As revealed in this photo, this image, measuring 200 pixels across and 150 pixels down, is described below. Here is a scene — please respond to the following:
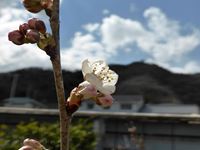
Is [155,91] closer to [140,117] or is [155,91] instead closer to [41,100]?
[41,100]

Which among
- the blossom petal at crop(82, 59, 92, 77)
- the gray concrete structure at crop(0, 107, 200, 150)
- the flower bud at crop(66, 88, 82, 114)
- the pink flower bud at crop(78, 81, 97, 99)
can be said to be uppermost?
the blossom petal at crop(82, 59, 92, 77)

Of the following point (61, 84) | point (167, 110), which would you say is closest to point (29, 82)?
point (167, 110)

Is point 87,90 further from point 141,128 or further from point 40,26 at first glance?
point 141,128

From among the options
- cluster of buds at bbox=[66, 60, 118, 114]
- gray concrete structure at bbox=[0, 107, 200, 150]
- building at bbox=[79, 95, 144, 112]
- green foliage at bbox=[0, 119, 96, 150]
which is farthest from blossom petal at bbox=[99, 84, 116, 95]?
building at bbox=[79, 95, 144, 112]

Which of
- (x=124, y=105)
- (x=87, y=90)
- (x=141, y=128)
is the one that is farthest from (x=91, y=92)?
(x=124, y=105)

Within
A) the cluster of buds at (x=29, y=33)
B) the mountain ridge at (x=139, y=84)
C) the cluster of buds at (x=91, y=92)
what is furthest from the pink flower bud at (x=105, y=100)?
the mountain ridge at (x=139, y=84)

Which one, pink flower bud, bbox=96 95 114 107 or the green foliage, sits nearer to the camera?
pink flower bud, bbox=96 95 114 107

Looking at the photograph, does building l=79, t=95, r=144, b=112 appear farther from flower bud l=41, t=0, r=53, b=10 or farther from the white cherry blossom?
flower bud l=41, t=0, r=53, b=10
